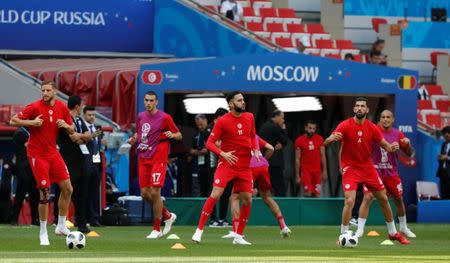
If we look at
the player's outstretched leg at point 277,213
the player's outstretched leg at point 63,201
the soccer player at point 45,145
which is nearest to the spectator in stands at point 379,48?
the player's outstretched leg at point 277,213

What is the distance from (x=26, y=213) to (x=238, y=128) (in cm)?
817

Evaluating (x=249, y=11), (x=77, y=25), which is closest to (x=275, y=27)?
(x=249, y=11)

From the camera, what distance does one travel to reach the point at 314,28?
39125 millimetres

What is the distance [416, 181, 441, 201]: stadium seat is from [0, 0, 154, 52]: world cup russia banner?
766 cm

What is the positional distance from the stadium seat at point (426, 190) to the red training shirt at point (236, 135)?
40.2ft

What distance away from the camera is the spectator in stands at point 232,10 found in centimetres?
3738

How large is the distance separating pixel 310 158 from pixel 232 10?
6.96 meters

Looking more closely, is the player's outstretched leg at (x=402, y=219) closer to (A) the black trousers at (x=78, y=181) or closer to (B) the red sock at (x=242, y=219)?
(B) the red sock at (x=242, y=219)

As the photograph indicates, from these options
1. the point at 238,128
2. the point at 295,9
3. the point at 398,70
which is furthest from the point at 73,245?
the point at 295,9

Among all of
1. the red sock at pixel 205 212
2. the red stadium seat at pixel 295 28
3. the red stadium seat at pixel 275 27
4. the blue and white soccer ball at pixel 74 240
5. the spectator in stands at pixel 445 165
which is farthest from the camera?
the red stadium seat at pixel 295 28

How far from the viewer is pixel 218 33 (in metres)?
35.4

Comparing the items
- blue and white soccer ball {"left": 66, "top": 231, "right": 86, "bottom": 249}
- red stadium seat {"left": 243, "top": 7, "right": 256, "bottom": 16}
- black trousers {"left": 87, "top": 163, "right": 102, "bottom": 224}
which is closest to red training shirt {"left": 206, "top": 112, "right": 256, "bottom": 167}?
blue and white soccer ball {"left": 66, "top": 231, "right": 86, "bottom": 249}

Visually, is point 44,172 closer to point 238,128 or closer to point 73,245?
point 73,245

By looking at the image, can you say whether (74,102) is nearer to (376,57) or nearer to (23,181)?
(23,181)
